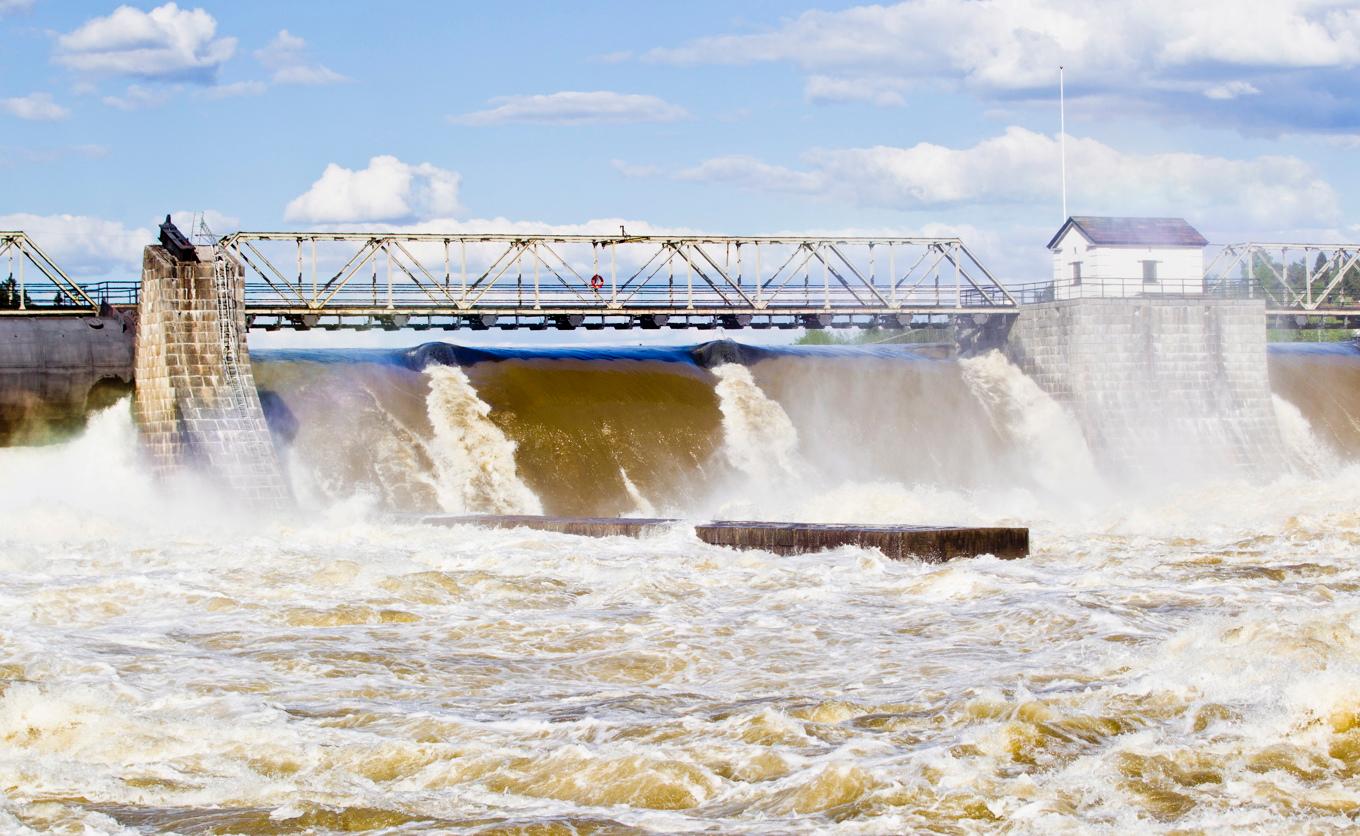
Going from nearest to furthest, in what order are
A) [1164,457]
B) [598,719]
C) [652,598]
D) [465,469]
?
[598,719]
[652,598]
[465,469]
[1164,457]

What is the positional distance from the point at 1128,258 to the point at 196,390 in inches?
1280

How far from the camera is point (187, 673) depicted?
1755 centimetres

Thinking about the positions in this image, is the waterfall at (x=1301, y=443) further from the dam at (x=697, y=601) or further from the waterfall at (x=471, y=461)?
the waterfall at (x=471, y=461)

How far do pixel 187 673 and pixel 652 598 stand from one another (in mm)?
7700

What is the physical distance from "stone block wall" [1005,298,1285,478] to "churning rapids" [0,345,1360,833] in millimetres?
4993

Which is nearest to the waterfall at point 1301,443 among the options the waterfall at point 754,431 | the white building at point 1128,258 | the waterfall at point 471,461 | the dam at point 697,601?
the dam at point 697,601

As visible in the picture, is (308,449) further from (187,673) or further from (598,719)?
(598,719)

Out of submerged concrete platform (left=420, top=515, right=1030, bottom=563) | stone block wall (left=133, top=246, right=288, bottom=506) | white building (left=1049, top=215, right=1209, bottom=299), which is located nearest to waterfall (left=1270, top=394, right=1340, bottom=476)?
white building (left=1049, top=215, right=1209, bottom=299)

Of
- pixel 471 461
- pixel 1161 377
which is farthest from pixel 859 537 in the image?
pixel 1161 377

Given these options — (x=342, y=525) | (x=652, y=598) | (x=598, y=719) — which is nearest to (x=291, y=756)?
(x=598, y=719)

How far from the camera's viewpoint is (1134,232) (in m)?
54.5

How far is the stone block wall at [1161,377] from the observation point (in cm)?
4694

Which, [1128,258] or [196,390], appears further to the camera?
[1128,258]

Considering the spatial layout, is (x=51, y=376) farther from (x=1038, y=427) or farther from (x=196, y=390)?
(x=1038, y=427)
